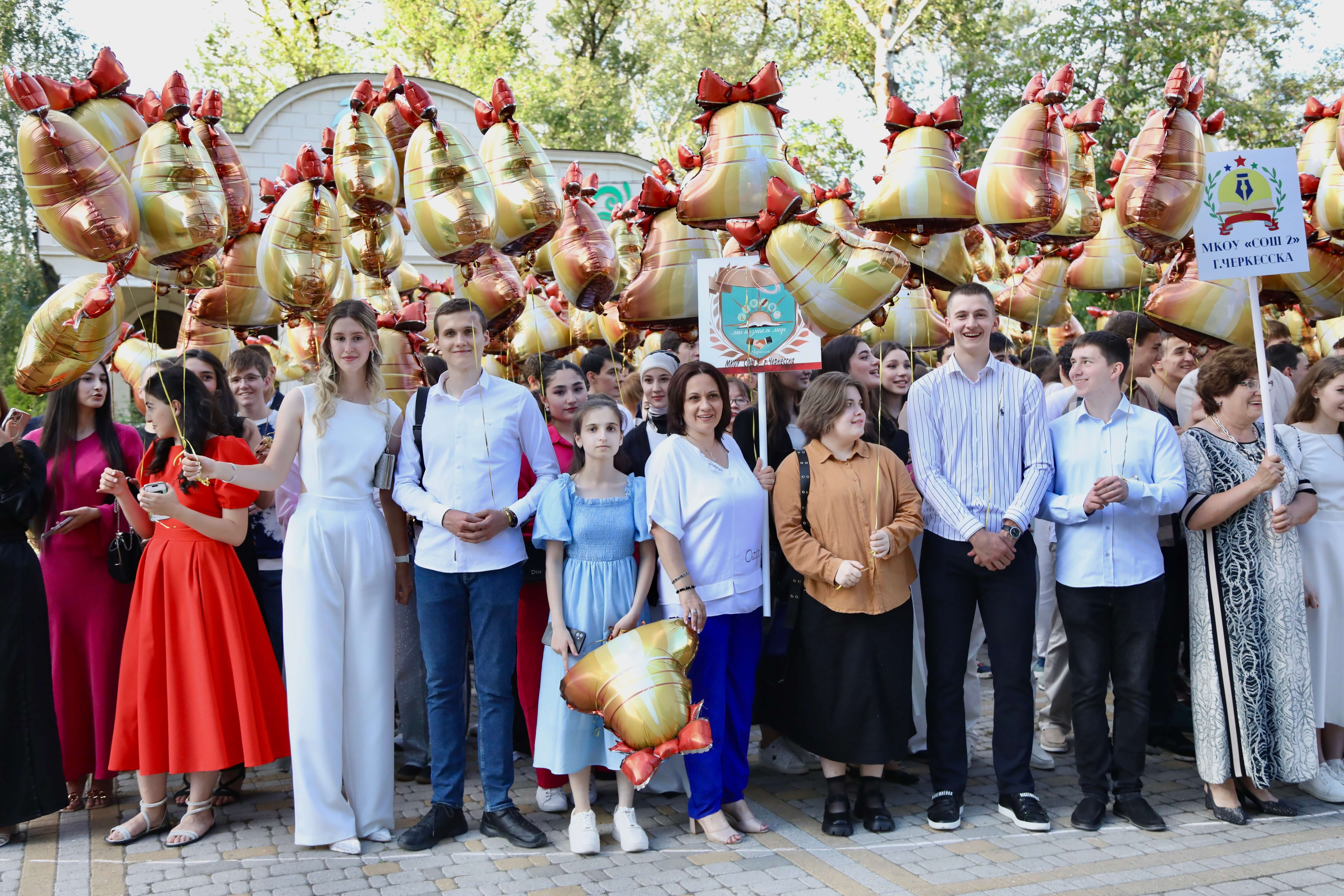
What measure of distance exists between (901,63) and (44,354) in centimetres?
2254

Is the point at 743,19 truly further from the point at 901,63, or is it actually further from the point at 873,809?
the point at 873,809

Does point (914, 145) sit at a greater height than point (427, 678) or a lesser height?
greater

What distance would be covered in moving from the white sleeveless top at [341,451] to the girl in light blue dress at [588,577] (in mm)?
694

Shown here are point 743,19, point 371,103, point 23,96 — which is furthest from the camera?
point 743,19

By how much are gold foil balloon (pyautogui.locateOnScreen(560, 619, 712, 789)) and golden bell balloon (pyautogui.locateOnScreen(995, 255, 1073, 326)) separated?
347 centimetres

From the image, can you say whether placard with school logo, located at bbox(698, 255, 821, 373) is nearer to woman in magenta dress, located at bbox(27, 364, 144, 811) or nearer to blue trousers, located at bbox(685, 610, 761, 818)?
blue trousers, located at bbox(685, 610, 761, 818)

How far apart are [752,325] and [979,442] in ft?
3.32

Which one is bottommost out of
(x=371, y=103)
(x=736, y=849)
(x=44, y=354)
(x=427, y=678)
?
(x=736, y=849)

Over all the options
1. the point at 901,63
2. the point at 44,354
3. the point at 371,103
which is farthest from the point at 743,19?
the point at 44,354

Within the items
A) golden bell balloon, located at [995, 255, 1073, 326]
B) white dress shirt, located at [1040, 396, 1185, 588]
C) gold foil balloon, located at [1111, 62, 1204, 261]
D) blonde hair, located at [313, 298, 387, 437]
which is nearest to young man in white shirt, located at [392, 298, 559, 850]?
blonde hair, located at [313, 298, 387, 437]

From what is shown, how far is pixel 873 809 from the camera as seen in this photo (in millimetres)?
4289

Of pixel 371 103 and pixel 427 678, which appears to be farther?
pixel 371 103

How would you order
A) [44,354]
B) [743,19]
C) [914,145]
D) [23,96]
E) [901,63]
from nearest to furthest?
[23,96] → [44,354] → [914,145] → [901,63] → [743,19]

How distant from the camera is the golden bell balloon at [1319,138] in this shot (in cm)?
520
